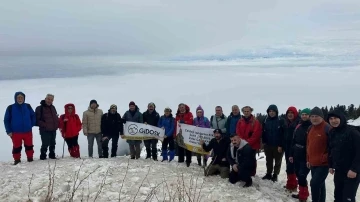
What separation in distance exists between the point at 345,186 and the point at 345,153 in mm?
648

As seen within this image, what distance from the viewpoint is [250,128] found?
9.93m

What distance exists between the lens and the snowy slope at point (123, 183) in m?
8.13

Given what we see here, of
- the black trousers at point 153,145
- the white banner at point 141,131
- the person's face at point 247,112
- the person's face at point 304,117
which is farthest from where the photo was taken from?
the black trousers at point 153,145

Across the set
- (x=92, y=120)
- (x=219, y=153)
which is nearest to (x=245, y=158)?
(x=219, y=153)

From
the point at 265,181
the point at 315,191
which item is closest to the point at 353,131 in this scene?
the point at 315,191

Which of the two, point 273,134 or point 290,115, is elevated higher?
point 290,115

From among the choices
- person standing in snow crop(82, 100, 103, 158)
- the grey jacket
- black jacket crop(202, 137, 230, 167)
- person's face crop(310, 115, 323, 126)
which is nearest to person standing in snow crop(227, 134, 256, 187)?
black jacket crop(202, 137, 230, 167)

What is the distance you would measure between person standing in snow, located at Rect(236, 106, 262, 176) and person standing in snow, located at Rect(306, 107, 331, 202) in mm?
2150

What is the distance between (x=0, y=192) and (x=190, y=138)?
17.8 ft

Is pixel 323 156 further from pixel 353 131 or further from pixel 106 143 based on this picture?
pixel 106 143

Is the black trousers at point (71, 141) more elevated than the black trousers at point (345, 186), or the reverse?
the black trousers at point (71, 141)

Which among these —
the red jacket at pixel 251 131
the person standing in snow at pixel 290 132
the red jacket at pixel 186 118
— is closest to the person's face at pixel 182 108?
the red jacket at pixel 186 118

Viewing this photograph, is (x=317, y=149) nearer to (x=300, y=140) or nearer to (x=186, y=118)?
(x=300, y=140)

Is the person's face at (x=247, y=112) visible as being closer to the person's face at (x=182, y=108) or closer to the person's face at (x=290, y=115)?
the person's face at (x=290, y=115)
